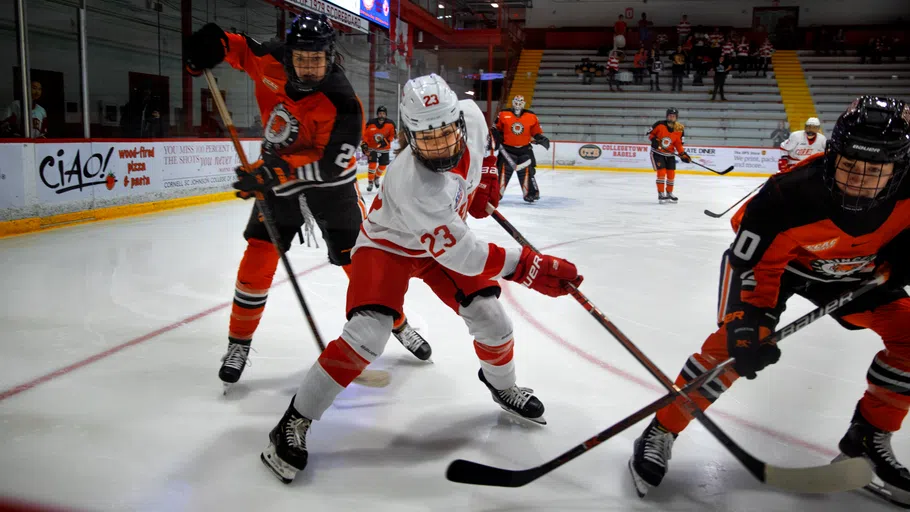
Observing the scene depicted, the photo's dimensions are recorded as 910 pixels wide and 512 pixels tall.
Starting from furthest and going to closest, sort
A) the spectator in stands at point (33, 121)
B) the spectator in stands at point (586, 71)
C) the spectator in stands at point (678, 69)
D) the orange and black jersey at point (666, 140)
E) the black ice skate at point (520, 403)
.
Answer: the spectator in stands at point (586, 71)
the spectator in stands at point (678, 69)
the orange and black jersey at point (666, 140)
the spectator in stands at point (33, 121)
the black ice skate at point (520, 403)

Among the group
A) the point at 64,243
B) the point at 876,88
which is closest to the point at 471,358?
the point at 64,243

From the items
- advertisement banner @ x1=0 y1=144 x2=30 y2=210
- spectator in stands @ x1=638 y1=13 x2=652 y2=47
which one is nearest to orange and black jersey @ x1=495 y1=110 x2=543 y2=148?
advertisement banner @ x1=0 y1=144 x2=30 y2=210

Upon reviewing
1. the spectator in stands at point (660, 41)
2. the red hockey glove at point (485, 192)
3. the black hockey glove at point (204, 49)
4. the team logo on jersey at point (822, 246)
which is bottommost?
the team logo on jersey at point (822, 246)

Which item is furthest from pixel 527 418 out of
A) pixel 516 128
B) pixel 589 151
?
pixel 589 151

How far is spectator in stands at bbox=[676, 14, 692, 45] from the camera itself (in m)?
14.9

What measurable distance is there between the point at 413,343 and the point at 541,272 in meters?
0.92

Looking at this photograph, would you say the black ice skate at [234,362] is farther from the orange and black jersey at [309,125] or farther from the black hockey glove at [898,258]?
the black hockey glove at [898,258]

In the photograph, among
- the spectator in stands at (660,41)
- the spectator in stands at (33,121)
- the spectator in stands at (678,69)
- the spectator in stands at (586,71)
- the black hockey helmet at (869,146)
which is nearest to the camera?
the black hockey helmet at (869,146)

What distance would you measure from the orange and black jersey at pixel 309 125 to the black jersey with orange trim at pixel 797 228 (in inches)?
46.5

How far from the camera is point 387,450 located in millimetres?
1701

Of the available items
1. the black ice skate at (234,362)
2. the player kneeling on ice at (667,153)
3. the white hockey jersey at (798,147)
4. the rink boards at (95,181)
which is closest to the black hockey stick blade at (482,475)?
the black ice skate at (234,362)

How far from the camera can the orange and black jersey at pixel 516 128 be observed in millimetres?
7352

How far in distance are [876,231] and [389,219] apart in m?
1.10

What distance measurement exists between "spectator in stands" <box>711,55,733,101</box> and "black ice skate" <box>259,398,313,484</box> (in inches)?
357
